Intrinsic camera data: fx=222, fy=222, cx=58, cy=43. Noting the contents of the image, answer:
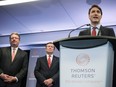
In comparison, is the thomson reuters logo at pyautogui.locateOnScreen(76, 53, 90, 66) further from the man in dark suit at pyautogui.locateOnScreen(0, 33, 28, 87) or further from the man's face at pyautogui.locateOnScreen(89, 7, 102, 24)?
the man in dark suit at pyautogui.locateOnScreen(0, 33, 28, 87)

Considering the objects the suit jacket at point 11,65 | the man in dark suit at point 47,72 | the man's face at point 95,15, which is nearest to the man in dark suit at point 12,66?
the suit jacket at point 11,65

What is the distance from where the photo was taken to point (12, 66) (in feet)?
9.85

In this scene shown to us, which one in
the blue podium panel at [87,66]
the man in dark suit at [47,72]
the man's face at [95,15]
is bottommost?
the man in dark suit at [47,72]

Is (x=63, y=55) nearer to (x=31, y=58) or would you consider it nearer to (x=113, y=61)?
(x=113, y=61)

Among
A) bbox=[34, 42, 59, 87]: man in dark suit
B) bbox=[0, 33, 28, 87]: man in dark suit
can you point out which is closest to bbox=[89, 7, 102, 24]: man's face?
bbox=[0, 33, 28, 87]: man in dark suit

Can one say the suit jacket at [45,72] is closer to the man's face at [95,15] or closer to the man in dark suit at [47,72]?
the man in dark suit at [47,72]

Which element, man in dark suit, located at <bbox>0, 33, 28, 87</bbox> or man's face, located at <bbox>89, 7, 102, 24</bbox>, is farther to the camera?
man in dark suit, located at <bbox>0, 33, 28, 87</bbox>

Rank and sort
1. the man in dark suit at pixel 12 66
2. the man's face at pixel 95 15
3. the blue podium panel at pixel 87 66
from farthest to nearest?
the man in dark suit at pixel 12 66 → the man's face at pixel 95 15 → the blue podium panel at pixel 87 66

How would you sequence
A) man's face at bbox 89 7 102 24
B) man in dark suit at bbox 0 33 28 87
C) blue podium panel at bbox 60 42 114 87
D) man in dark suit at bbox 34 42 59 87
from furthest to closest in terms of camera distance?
man in dark suit at bbox 34 42 59 87, man in dark suit at bbox 0 33 28 87, man's face at bbox 89 7 102 24, blue podium panel at bbox 60 42 114 87

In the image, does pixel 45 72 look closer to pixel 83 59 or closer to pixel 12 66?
pixel 12 66

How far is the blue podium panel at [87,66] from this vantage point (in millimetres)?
987

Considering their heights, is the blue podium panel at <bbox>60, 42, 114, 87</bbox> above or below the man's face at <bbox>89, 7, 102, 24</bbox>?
below

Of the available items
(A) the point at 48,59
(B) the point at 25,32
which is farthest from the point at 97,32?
(B) the point at 25,32

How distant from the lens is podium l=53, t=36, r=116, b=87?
39.0 inches
